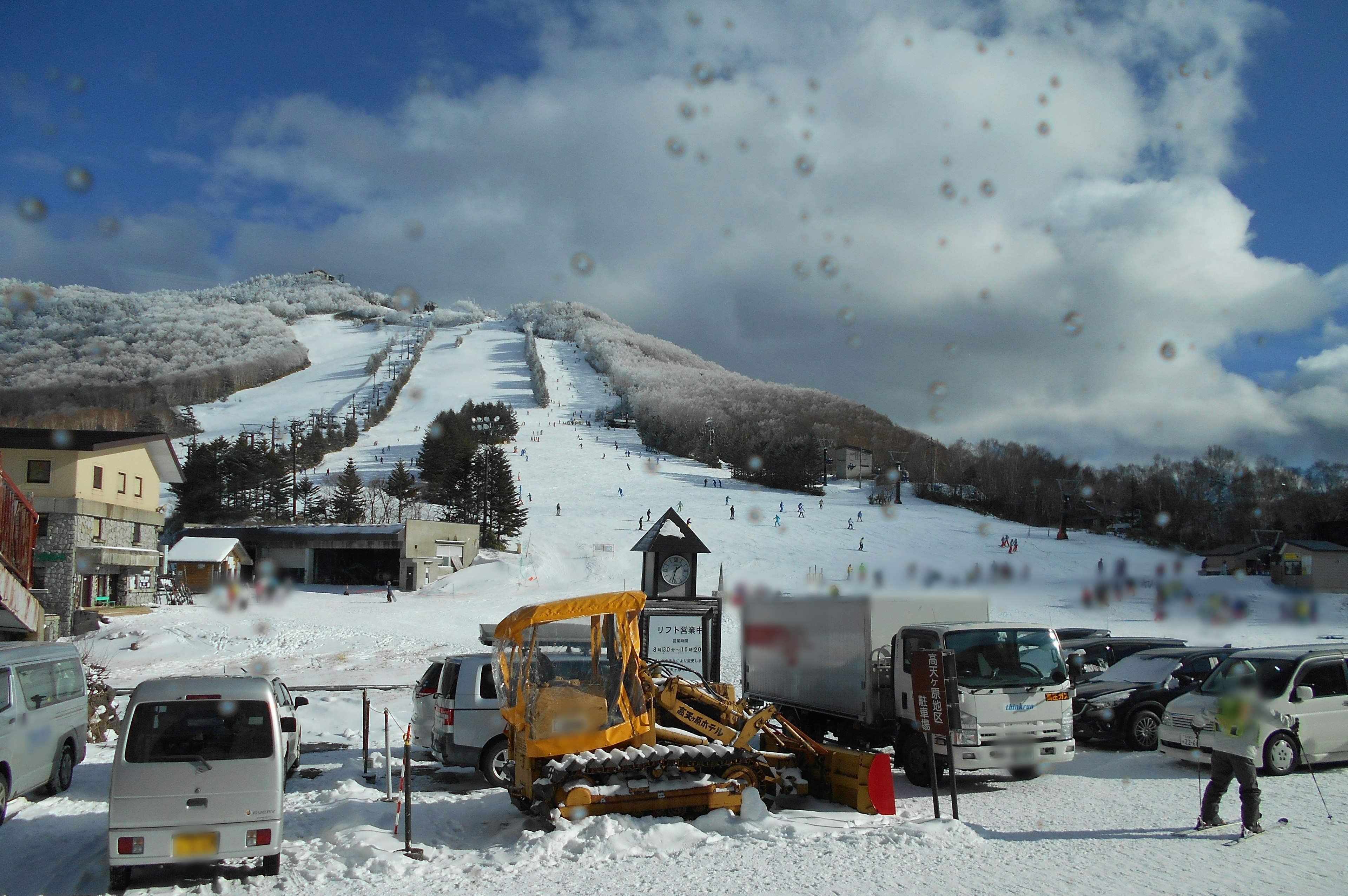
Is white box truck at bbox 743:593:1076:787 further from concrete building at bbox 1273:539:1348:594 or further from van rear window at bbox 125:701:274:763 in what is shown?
concrete building at bbox 1273:539:1348:594

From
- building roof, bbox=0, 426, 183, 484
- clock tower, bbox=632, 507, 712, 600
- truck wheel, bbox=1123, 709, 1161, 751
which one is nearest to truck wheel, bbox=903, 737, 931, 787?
truck wheel, bbox=1123, 709, 1161, 751

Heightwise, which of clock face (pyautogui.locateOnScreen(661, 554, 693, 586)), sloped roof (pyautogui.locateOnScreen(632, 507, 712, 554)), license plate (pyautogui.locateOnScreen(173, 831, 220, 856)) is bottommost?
license plate (pyautogui.locateOnScreen(173, 831, 220, 856))

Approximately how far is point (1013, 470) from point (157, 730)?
73.0 metres

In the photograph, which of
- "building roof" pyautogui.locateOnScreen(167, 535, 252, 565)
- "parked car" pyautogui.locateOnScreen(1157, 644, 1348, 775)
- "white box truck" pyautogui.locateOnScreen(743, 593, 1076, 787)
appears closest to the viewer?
"parked car" pyautogui.locateOnScreen(1157, 644, 1348, 775)

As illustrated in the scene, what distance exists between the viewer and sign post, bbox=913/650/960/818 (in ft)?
27.8

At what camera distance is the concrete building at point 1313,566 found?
34.1 metres

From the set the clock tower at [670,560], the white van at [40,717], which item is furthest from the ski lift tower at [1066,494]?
the white van at [40,717]

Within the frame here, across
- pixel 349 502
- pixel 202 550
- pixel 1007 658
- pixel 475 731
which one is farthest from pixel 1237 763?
pixel 349 502

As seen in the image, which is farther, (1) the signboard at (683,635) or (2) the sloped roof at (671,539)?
(2) the sloped roof at (671,539)

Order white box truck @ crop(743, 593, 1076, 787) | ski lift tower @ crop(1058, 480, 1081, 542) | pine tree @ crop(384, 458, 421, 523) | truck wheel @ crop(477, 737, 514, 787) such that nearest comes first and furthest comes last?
white box truck @ crop(743, 593, 1076, 787) → truck wheel @ crop(477, 737, 514, 787) → ski lift tower @ crop(1058, 480, 1081, 542) → pine tree @ crop(384, 458, 421, 523)

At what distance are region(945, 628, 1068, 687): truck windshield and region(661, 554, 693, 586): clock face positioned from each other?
6.25 meters

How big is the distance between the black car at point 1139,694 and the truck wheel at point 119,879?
11143 mm

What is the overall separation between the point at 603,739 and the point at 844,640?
15.5 ft

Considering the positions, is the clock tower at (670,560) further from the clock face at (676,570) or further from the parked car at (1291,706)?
the parked car at (1291,706)
